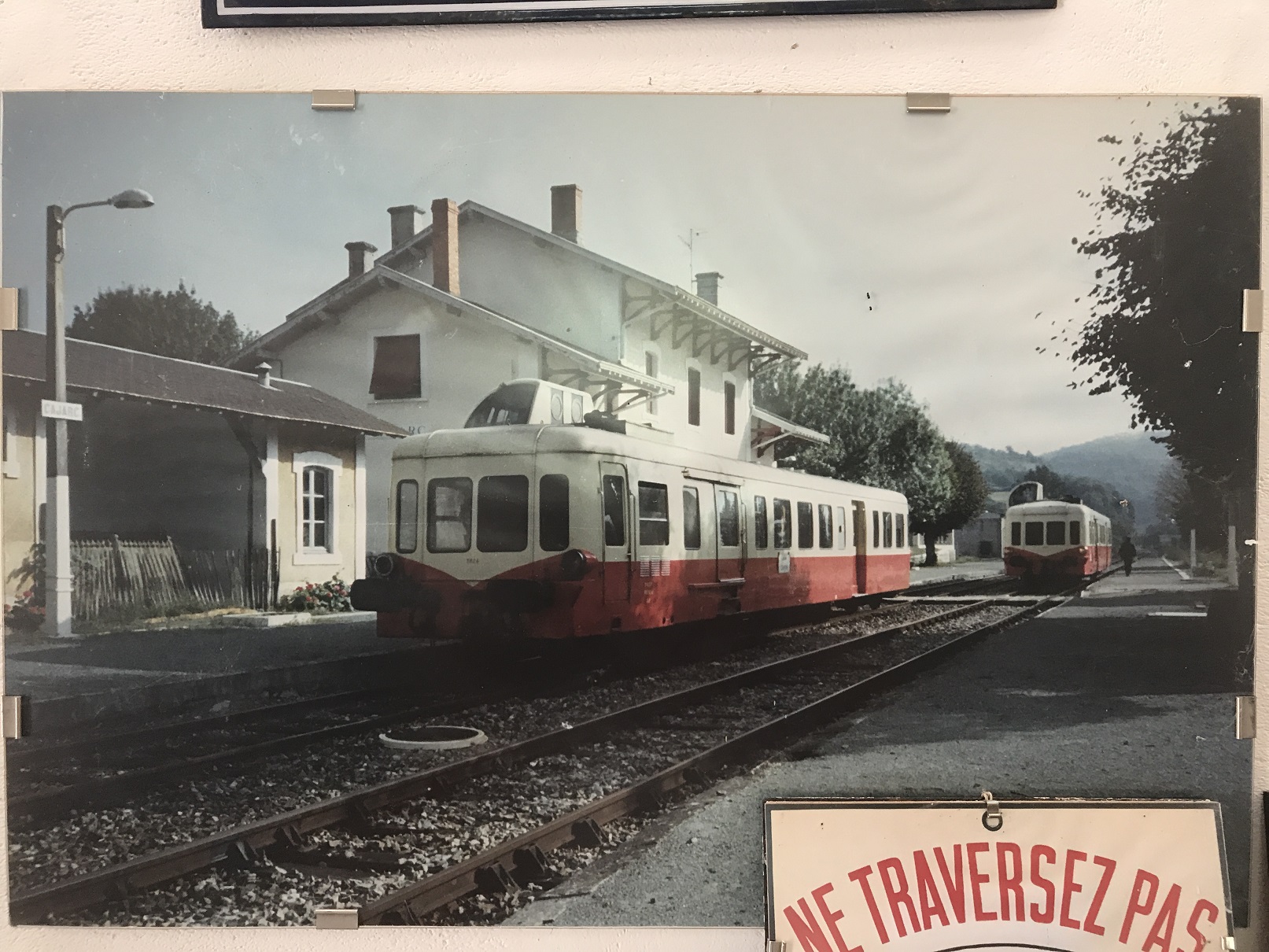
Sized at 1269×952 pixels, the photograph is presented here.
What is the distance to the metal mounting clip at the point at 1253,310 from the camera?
2893mm

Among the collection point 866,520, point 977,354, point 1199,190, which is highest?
point 1199,190

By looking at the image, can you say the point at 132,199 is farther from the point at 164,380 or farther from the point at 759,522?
the point at 759,522

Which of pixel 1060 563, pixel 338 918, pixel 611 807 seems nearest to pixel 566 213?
pixel 611 807

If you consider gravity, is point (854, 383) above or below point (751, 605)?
above

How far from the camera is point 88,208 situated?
9.70 feet

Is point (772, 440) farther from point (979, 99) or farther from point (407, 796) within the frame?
point (407, 796)

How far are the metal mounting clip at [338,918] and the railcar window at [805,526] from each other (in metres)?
1.97

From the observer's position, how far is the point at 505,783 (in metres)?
2.91

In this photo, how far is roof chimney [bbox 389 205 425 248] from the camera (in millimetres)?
2936

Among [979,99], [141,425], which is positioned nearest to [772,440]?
[979,99]

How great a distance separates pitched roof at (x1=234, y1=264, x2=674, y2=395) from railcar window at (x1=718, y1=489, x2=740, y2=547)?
24.1 inches

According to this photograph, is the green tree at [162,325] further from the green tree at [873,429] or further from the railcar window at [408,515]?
the green tree at [873,429]

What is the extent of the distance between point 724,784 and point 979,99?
7.72 feet

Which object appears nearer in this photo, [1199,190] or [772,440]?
[1199,190]
